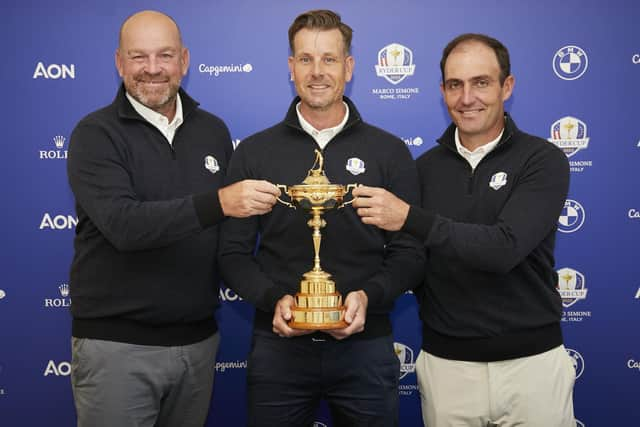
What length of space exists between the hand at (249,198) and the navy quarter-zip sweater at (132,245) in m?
0.25

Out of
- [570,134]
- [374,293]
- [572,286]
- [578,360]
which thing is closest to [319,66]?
[374,293]

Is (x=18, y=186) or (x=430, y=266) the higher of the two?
(x=18, y=186)

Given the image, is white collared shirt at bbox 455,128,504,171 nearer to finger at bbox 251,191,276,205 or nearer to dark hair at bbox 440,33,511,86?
dark hair at bbox 440,33,511,86

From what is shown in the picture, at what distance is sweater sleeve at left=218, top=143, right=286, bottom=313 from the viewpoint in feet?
7.56

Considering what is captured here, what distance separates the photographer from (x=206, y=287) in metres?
2.53

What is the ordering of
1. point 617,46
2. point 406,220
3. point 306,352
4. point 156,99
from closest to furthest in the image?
point 406,220 < point 306,352 < point 156,99 < point 617,46

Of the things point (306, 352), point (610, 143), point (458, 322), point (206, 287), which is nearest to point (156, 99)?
point (206, 287)

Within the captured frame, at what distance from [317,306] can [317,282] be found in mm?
86

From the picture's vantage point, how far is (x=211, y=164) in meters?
2.59

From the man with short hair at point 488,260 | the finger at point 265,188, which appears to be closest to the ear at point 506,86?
the man with short hair at point 488,260

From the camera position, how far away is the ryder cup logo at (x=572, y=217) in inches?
138

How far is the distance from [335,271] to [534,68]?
185 cm

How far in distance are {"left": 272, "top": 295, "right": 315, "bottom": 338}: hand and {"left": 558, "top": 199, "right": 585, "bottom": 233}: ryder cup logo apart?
6.35ft

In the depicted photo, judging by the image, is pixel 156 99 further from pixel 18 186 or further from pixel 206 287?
pixel 18 186
